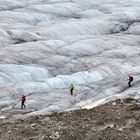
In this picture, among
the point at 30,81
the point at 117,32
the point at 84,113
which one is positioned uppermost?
the point at 84,113

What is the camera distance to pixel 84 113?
1013 inches

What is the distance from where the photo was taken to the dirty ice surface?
36.1 meters

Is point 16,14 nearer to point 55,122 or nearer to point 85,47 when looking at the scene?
point 85,47

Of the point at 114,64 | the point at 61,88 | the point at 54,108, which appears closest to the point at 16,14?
the point at 114,64

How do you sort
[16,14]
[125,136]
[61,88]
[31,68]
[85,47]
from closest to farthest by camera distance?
[125,136]
[61,88]
[31,68]
[85,47]
[16,14]

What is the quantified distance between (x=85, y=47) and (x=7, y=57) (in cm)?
1096

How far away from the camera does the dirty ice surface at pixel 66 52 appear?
A: 118 feet

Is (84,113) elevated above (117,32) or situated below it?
above

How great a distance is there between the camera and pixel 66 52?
4978cm

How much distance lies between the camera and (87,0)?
73.9 metres

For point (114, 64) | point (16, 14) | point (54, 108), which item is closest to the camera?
point (54, 108)

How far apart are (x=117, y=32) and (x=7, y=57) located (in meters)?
22.2

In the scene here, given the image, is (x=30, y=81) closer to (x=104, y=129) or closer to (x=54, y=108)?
(x=54, y=108)

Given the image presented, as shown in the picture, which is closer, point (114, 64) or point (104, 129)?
point (104, 129)
